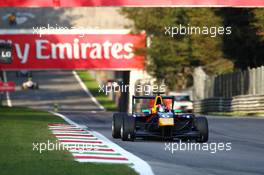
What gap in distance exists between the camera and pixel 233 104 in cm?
5184

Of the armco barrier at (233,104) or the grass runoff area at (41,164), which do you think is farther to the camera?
the armco barrier at (233,104)

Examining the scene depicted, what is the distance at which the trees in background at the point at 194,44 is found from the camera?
56094mm

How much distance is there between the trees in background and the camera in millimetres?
56094

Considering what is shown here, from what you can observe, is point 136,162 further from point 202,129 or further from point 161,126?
point 202,129

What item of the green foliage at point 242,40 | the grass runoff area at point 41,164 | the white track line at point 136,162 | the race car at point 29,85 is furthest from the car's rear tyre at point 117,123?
the race car at point 29,85

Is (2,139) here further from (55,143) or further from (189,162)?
(189,162)

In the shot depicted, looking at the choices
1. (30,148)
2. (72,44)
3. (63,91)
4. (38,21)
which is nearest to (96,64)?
(72,44)

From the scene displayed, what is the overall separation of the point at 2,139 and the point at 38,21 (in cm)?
6609

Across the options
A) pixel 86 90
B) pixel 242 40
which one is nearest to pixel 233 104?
pixel 242 40

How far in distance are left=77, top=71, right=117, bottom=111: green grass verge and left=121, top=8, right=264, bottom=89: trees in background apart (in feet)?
38.6

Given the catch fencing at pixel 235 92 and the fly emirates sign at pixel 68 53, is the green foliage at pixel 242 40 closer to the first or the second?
the catch fencing at pixel 235 92

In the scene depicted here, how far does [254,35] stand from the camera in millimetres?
52906

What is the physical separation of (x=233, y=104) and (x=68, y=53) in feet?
65.9

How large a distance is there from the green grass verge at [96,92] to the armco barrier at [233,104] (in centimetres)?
2666
